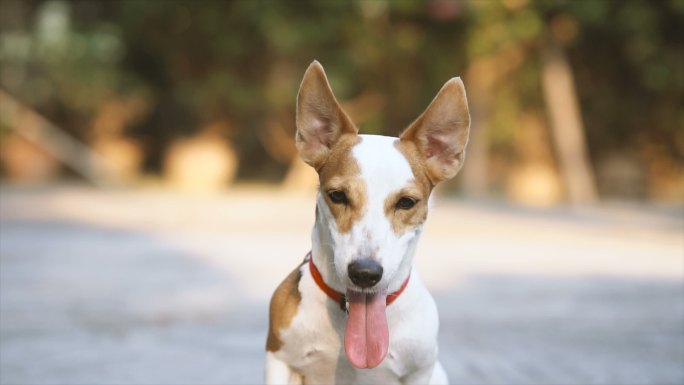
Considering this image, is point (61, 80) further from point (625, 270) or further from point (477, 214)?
point (625, 270)

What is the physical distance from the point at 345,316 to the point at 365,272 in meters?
0.43

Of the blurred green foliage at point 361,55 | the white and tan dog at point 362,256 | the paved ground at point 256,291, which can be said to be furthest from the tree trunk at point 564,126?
the white and tan dog at point 362,256

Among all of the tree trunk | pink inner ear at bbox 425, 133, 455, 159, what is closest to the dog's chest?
pink inner ear at bbox 425, 133, 455, 159

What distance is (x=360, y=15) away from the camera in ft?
→ 49.8

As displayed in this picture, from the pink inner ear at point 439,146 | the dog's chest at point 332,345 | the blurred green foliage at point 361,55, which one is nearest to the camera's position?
the dog's chest at point 332,345

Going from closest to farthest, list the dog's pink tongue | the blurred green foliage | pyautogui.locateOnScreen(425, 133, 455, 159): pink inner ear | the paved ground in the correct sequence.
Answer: the dog's pink tongue < pyautogui.locateOnScreen(425, 133, 455, 159): pink inner ear < the paved ground < the blurred green foliage

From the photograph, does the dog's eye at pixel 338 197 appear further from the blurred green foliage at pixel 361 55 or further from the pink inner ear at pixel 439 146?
the blurred green foliage at pixel 361 55

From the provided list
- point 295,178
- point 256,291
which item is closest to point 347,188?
point 256,291

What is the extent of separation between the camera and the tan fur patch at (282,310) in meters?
3.04

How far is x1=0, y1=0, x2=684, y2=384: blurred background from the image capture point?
4.72 m

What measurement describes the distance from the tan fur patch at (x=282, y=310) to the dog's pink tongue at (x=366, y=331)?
26cm

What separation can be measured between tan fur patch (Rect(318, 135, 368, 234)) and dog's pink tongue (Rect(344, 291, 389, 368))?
25 cm

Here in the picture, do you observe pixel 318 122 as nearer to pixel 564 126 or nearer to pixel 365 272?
pixel 365 272

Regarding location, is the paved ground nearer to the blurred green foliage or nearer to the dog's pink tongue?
the dog's pink tongue
